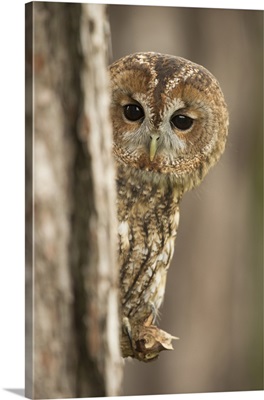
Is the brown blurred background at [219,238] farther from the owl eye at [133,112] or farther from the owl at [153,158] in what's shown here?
the owl eye at [133,112]

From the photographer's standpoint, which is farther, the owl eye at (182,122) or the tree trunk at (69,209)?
the owl eye at (182,122)

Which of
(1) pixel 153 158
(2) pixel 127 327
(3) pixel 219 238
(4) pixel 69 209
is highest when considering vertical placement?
(1) pixel 153 158

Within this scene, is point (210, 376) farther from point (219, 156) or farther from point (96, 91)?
point (96, 91)

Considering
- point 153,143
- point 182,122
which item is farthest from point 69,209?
point 182,122

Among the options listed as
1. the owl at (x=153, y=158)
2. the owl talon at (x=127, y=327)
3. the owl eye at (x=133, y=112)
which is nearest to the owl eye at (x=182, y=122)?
the owl at (x=153, y=158)

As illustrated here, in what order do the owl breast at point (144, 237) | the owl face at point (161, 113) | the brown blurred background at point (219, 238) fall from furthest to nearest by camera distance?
1. the brown blurred background at point (219, 238)
2. the owl breast at point (144, 237)
3. the owl face at point (161, 113)

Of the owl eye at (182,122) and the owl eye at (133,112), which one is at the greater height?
the owl eye at (133,112)

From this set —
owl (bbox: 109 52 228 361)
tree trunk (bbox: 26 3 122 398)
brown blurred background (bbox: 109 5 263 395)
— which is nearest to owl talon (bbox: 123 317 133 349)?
owl (bbox: 109 52 228 361)

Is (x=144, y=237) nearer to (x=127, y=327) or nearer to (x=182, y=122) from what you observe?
(x=127, y=327)
